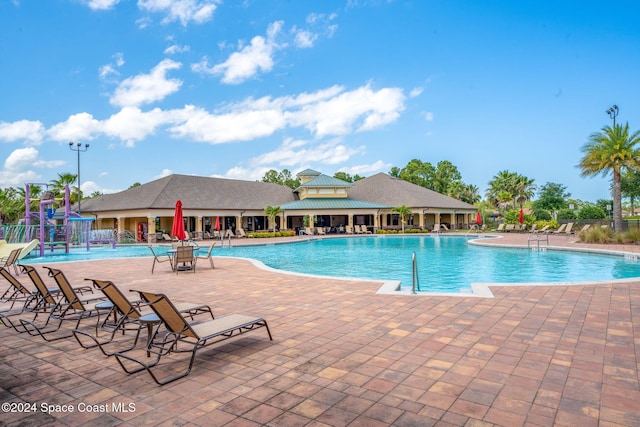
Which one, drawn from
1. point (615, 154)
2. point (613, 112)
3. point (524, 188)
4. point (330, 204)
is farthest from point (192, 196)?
point (524, 188)

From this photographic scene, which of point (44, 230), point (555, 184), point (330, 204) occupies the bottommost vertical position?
point (44, 230)

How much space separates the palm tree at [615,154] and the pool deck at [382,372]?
2182 cm

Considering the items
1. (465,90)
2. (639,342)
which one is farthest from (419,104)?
(639,342)

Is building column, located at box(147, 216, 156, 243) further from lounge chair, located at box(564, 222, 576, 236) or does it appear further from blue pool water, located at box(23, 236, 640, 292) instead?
lounge chair, located at box(564, 222, 576, 236)

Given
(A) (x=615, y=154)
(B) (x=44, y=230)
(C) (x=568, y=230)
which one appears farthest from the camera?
(C) (x=568, y=230)

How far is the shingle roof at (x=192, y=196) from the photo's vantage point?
108 feet

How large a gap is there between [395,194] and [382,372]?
3829cm

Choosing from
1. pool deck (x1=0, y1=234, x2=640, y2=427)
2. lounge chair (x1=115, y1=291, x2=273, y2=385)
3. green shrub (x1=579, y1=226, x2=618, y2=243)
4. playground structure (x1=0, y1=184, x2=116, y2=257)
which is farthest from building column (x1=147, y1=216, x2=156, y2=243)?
green shrub (x1=579, y1=226, x2=618, y2=243)

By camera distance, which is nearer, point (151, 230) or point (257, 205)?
point (151, 230)

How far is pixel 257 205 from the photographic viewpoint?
3834cm

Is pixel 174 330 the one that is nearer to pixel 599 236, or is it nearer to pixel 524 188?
pixel 599 236

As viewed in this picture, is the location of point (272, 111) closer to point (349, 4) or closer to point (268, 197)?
point (268, 197)

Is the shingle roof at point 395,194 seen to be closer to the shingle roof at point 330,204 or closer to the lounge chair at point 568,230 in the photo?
the shingle roof at point 330,204

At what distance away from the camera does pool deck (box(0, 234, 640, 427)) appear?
2.96 m
